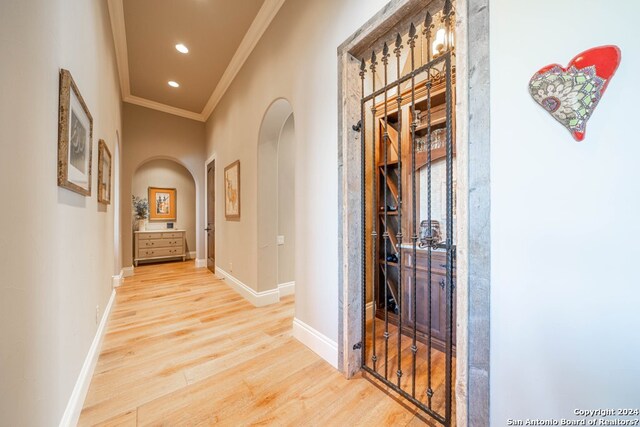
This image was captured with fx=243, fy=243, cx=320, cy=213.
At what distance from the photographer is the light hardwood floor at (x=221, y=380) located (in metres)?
1.40

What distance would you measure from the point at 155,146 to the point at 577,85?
239 inches

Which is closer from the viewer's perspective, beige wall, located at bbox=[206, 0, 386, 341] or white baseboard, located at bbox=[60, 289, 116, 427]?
white baseboard, located at bbox=[60, 289, 116, 427]

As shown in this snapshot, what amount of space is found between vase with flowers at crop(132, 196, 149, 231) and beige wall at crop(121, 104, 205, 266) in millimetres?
1222

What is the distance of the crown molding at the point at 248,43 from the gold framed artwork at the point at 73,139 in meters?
2.10

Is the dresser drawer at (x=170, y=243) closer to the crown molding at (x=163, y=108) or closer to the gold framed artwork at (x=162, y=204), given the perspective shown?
the gold framed artwork at (x=162, y=204)

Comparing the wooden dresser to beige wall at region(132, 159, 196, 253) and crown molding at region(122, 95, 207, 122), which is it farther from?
crown molding at region(122, 95, 207, 122)

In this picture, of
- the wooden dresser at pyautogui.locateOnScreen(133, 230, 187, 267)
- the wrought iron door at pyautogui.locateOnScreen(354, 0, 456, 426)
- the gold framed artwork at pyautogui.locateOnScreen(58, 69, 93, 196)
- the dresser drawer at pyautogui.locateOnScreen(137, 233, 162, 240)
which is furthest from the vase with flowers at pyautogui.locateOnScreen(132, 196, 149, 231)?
the wrought iron door at pyautogui.locateOnScreen(354, 0, 456, 426)

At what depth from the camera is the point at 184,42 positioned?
3.26 metres

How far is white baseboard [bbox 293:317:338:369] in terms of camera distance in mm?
1887

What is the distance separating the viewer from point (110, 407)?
1.47 meters

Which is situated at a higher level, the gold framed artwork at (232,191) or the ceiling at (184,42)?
the ceiling at (184,42)

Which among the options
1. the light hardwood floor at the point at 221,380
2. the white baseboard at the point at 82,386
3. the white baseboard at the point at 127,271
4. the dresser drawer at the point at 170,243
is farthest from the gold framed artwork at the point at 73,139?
the dresser drawer at the point at 170,243

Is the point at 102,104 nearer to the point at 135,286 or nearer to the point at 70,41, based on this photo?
the point at 70,41

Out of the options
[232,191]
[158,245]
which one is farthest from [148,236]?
[232,191]
